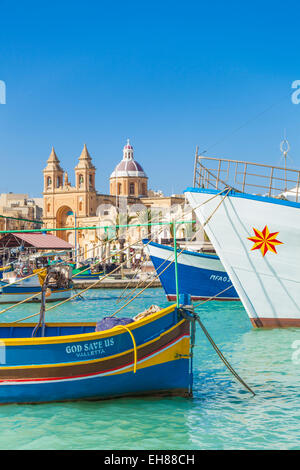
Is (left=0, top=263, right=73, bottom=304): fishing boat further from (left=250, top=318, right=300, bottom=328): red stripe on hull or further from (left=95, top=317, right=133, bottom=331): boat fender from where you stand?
(left=95, top=317, right=133, bottom=331): boat fender

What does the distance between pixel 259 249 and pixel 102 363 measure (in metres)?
8.05

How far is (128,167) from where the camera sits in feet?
382

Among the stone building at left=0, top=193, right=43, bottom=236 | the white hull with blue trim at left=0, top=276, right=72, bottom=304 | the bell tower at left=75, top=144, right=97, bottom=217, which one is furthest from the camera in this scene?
the bell tower at left=75, top=144, right=97, bottom=217

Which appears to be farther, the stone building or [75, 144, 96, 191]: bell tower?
[75, 144, 96, 191]: bell tower

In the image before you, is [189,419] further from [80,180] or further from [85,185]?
[80,180]

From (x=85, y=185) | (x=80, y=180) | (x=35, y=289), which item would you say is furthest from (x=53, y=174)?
(x=35, y=289)

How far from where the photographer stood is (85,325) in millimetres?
12156

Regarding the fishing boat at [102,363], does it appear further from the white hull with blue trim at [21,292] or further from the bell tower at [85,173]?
the bell tower at [85,173]

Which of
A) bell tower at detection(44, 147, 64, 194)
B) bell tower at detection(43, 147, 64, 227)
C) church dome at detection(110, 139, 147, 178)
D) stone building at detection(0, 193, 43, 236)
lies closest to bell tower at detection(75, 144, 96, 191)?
bell tower at detection(43, 147, 64, 227)

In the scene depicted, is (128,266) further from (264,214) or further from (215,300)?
(264,214)

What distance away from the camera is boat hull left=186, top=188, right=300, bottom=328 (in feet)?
53.9

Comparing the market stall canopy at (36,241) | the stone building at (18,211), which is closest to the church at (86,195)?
the stone building at (18,211)

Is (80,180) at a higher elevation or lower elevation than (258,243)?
higher

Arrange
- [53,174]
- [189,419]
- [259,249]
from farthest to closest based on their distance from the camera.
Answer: [53,174], [259,249], [189,419]
